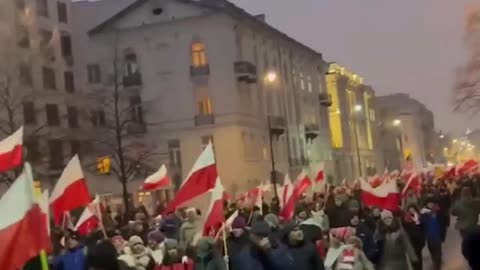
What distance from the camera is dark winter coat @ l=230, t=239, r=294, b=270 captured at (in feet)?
35.4

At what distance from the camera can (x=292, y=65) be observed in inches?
2901

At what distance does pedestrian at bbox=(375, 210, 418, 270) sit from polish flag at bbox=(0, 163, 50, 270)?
22.5 feet

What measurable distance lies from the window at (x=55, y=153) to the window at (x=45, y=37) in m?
5.58

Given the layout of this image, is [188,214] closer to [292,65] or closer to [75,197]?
[75,197]

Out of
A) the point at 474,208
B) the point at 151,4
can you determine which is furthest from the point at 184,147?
the point at 474,208

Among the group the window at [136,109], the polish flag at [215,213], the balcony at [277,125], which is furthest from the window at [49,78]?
the polish flag at [215,213]

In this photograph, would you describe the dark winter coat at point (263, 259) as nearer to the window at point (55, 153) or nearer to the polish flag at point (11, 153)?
the polish flag at point (11, 153)

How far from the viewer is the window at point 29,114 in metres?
49.2

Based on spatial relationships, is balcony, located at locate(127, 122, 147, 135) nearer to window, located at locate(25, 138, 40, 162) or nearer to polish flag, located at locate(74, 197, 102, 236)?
window, located at locate(25, 138, 40, 162)

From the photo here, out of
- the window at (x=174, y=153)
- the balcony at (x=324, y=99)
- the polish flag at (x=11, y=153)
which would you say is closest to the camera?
the polish flag at (x=11, y=153)

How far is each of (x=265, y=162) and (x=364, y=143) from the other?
127ft

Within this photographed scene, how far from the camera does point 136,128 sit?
59.9 m

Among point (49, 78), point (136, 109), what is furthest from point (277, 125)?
point (49, 78)

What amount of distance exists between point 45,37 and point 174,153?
37.2ft
